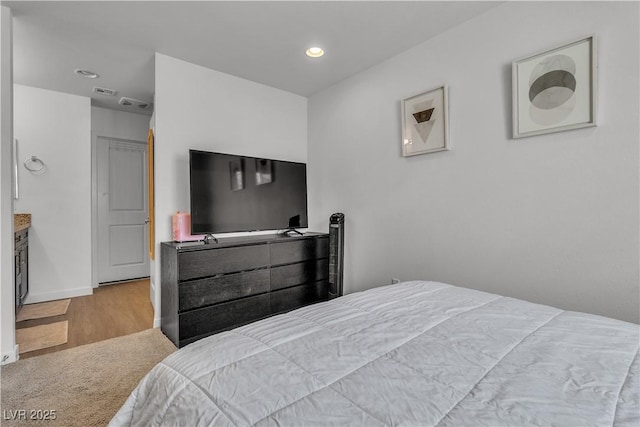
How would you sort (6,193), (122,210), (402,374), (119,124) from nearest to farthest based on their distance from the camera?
(402,374)
(6,193)
(119,124)
(122,210)

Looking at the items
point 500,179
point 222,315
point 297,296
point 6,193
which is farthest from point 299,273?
point 6,193

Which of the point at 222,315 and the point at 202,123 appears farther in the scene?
the point at 202,123

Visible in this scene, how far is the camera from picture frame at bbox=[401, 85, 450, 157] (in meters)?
2.50

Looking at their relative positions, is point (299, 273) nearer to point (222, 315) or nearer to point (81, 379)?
point (222, 315)

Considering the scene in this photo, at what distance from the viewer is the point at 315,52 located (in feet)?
9.36

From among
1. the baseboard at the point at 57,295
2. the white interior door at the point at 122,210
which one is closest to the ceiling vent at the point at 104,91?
the white interior door at the point at 122,210

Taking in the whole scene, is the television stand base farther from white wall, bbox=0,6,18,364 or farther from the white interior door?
the white interior door

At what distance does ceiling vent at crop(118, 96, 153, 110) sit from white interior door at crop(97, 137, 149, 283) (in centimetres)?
62

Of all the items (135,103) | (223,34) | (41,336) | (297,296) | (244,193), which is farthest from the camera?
(135,103)

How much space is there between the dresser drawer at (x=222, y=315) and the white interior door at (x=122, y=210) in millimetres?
2772

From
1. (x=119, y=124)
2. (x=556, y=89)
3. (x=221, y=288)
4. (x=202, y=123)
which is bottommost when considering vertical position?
(x=221, y=288)

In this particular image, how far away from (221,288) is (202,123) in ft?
5.41

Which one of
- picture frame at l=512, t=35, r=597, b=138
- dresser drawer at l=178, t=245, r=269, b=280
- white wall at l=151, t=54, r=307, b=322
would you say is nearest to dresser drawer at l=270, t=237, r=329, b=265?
dresser drawer at l=178, t=245, r=269, b=280

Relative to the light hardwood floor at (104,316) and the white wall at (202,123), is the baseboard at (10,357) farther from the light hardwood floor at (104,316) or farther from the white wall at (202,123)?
the white wall at (202,123)
